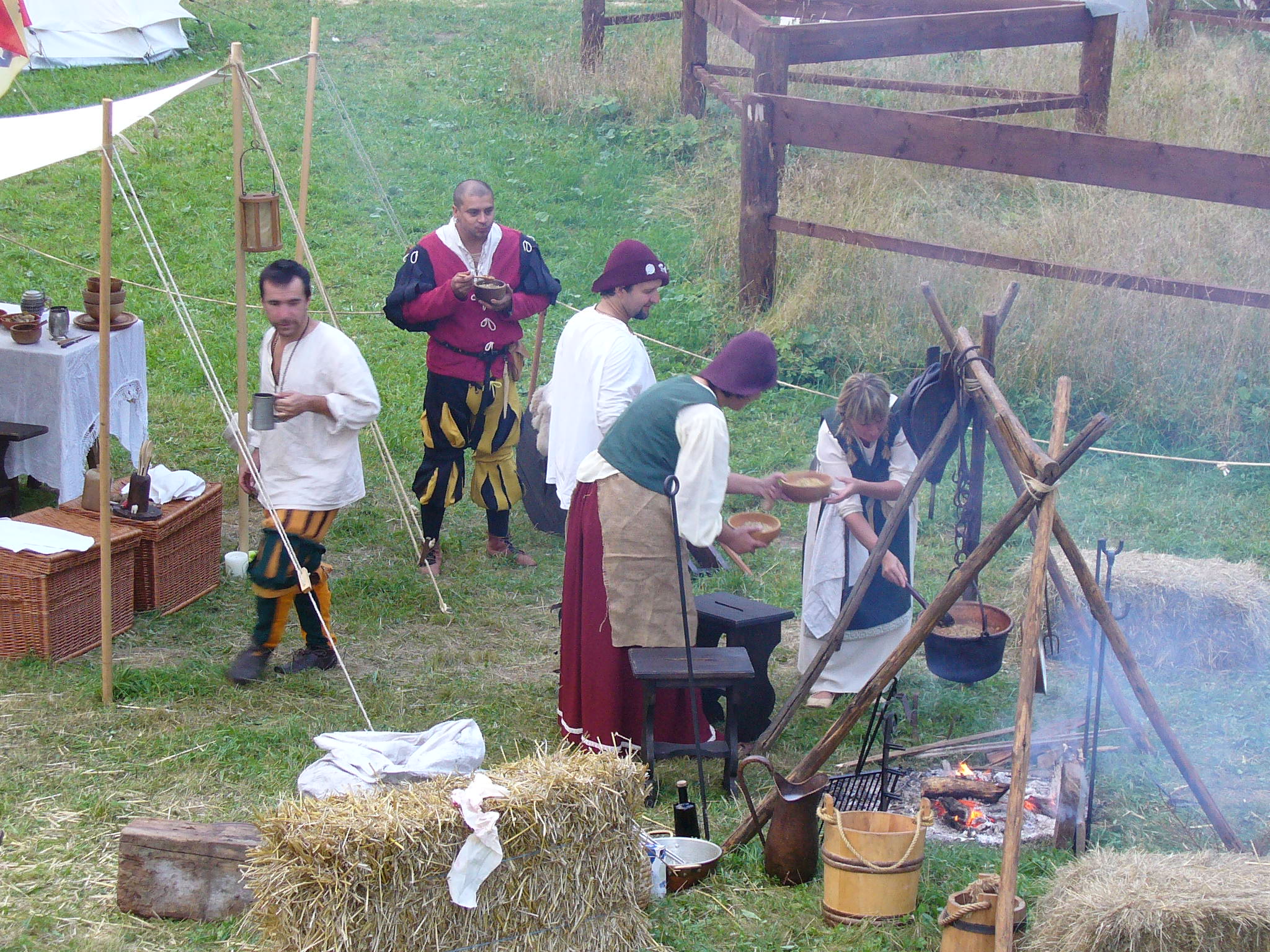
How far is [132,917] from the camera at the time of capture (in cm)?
365

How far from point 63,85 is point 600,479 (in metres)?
12.0

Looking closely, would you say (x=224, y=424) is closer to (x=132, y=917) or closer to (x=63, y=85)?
(x=132, y=917)

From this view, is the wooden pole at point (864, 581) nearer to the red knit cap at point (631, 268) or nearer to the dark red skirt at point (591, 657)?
the dark red skirt at point (591, 657)

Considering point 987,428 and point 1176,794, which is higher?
point 987,428

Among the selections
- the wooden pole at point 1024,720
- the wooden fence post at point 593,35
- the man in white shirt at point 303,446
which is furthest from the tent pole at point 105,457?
the wooden fence post at point 593,35

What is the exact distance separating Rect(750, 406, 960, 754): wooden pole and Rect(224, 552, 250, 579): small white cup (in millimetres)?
3034

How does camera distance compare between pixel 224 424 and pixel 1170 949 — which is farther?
pixel 224 424

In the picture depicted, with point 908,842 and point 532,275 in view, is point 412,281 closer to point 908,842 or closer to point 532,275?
point 532,275

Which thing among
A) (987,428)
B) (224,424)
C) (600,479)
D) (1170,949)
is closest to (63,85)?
(224,424)

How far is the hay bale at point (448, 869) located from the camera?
3.04 m

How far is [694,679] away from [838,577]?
46.0 inches

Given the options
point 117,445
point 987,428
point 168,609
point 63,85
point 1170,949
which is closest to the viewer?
point 1170,949

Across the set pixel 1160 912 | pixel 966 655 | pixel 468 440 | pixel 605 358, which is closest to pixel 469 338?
pixel 468 440

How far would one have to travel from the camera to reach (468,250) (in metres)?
6.29
